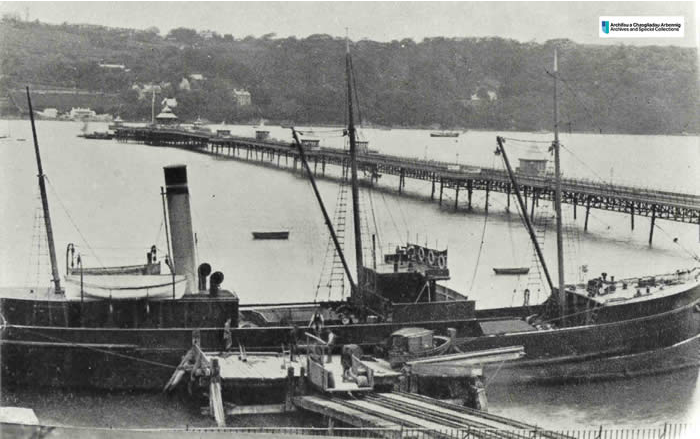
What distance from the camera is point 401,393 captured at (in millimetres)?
23078

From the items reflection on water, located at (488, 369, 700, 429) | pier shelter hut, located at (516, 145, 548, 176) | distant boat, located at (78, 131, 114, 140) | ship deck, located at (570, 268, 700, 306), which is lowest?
reflection on water, located at (488, 369, 700, 429)

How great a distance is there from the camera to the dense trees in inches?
3816

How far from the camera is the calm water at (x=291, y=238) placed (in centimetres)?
2903

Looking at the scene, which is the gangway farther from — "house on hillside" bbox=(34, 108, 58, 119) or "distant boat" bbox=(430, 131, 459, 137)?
"house on hillside" bbox=(34, 108, 58, 119)

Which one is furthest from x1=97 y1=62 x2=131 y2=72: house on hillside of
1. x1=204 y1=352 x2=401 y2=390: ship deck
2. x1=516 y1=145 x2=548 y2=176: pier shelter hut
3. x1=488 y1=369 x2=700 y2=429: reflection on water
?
x1=488 y1=369 x2=700 y2=429: reflection on water

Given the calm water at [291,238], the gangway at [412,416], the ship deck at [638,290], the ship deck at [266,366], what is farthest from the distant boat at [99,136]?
the gangway at [412,416]

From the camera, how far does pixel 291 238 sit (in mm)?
65500

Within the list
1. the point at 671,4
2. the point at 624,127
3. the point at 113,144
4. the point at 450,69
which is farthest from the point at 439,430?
the point at 113,144

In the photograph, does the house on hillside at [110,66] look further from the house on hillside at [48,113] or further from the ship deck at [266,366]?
the ship deck at [266,366]

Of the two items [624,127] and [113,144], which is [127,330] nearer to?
[624,127]

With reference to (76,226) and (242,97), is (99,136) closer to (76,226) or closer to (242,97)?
(242,97)

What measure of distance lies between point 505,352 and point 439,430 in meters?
9.61

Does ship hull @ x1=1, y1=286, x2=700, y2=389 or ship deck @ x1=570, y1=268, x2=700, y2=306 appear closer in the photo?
ship hull @ x1=1, y1=286, x2=700, y2=389
